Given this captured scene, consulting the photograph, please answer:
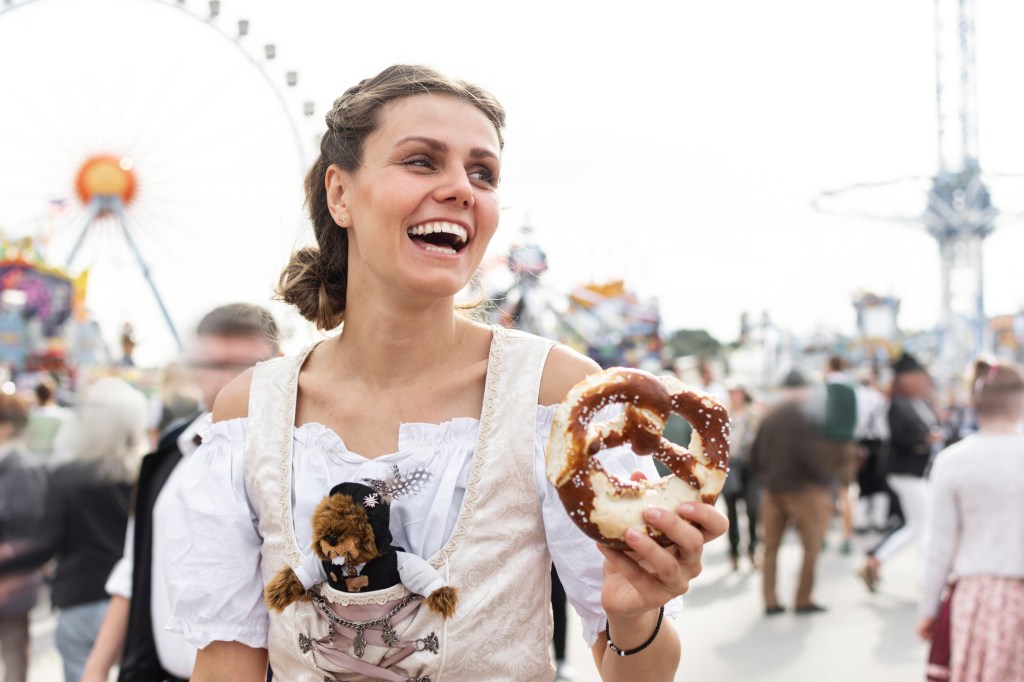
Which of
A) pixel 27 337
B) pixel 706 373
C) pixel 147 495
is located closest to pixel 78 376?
pixel 27 337

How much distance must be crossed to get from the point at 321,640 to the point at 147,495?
47.0 inches

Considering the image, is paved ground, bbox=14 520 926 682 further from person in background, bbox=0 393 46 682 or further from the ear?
the ear

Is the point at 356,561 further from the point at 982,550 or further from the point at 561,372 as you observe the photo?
the point at 982,550

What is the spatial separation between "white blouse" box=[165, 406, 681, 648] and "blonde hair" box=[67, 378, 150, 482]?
2.49 meters

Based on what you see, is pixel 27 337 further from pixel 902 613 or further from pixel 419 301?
pixel 419 301

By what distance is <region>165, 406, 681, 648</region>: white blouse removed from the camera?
150 centimetres

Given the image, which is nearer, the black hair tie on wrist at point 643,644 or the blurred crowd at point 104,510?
the black hair tie on wrist at point 643,644

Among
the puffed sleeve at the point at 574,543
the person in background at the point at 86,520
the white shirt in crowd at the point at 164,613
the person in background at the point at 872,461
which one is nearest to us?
the puffed sleeve at the point at 574,543

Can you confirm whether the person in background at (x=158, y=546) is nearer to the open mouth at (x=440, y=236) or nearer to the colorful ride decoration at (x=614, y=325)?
the open mouth at (x=440, y=236)

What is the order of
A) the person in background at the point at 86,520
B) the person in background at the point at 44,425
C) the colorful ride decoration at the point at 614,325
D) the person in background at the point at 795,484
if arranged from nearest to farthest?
1. the person in background at the point at 86,520
2. the person in background at the point at 795,484
3. the person in background at the point at 44,425
4. the colorful ride decoration at the point at 614,325

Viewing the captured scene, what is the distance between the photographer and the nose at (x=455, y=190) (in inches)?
58.9

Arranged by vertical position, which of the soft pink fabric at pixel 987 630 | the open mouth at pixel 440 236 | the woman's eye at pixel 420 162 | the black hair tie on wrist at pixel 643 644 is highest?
the woman's eye at pixel 420 162

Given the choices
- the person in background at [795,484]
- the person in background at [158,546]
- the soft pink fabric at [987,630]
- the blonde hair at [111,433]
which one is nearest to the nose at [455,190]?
the person in background at [158,546]

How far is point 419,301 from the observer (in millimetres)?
1568
